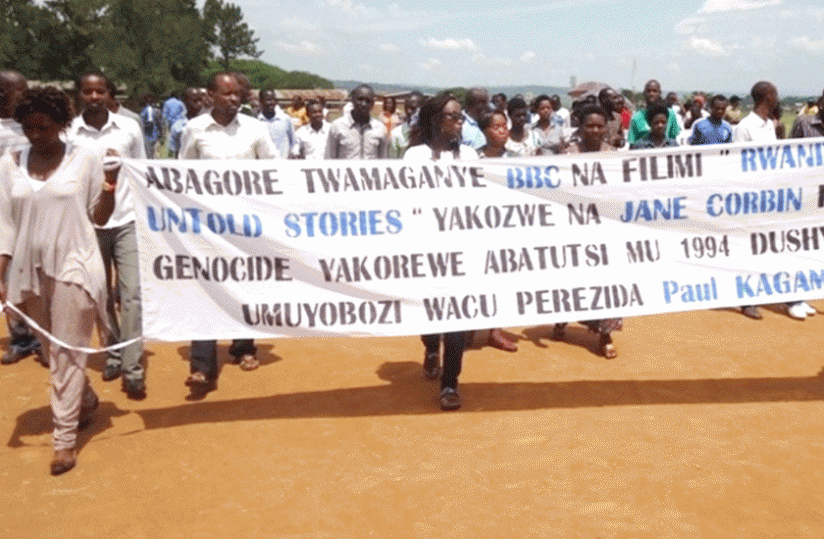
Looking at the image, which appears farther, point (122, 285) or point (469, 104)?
point (469, 104)

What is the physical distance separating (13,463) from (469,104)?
628cm

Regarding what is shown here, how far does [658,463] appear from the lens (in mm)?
4062

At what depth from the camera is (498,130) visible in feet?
18.2

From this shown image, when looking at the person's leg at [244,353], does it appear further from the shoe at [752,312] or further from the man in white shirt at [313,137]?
the shoe at [752,312]

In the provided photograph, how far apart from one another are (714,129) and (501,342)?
3.56 m

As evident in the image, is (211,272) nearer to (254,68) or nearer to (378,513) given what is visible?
(378,513)

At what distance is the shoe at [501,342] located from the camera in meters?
6.04

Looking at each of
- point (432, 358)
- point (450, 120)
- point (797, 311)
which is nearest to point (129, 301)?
point (432, 358)

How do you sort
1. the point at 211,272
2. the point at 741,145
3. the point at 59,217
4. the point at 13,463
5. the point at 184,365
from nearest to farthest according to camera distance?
the point at 59,217 → the point at 13,463 → the point at 211,272 → the point at 741,145 → the point at 184,365

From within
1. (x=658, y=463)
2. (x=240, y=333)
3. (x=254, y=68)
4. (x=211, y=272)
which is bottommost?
(x=658, y=463)

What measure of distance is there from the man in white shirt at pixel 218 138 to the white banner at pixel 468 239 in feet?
1.98

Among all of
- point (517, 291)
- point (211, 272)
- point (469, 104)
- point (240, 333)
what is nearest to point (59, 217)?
point (211, 272)

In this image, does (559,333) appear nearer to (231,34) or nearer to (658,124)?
(658,124)

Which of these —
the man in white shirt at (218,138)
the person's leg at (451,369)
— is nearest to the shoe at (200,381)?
the man in white shirt at (218,138)
